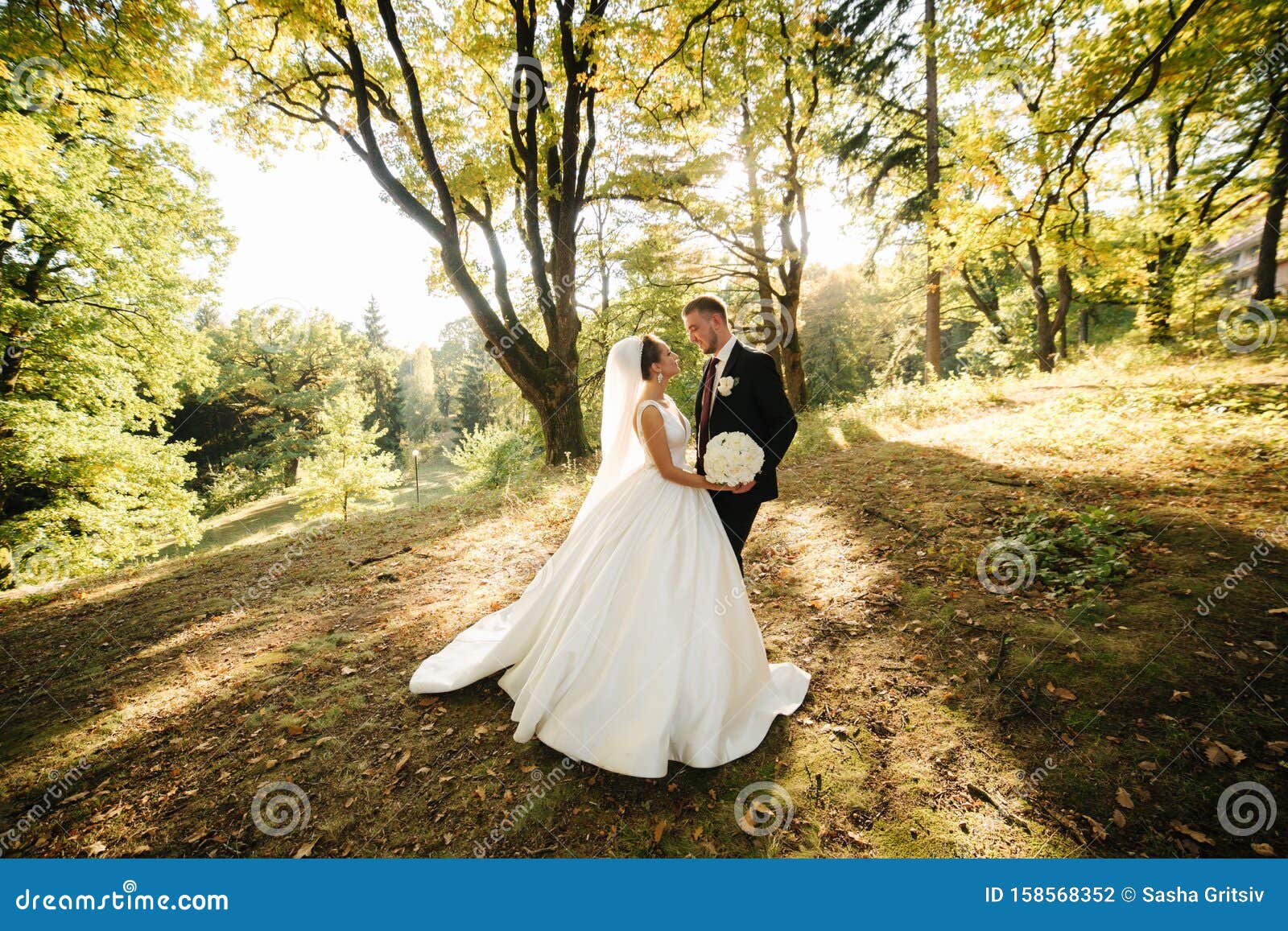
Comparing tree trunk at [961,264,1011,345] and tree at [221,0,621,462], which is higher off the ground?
tree at [221,0,621,462]

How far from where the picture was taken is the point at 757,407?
371cm

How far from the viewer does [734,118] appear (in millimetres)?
15758

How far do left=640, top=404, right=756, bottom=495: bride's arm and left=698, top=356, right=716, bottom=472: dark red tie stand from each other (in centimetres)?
23

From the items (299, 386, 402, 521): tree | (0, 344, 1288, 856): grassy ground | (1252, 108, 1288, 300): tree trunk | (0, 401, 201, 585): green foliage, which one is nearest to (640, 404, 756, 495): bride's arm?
(0, 344, 1288, 856): grassy ground

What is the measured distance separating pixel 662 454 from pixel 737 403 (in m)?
0.73

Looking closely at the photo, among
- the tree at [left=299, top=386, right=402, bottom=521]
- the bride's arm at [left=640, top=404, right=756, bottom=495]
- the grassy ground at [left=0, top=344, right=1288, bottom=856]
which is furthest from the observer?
the tree at [left=299, top=386, right=402, bottom=521]

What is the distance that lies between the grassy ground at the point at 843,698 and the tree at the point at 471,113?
732 centimetres

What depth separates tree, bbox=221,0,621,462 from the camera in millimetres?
9586

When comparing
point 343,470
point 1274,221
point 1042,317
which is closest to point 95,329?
point 343,470

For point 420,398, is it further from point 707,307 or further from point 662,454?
point 662,454

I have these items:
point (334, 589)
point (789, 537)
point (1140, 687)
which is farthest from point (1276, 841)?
point (334, 589)

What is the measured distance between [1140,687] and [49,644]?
36.7 feet

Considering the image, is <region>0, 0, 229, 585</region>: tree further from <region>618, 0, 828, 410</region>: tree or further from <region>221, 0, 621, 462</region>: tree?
<region>618, 0, 828, 410</region>: tree

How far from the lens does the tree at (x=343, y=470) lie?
17.1 metres
